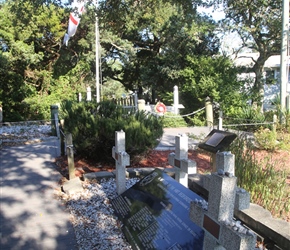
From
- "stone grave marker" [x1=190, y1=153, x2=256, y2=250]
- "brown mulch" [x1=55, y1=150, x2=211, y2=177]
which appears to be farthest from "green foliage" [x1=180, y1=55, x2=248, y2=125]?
"stone grave marker" [x1=190, y1=153, x2=256, y2=250]

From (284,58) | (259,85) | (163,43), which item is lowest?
(259,85)

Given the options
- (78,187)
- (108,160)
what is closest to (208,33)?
(108,160)

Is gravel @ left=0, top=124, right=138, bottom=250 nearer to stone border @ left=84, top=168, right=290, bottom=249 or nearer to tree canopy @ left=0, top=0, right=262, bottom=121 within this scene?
stone border @ left=84, top=168, right=290, bottom=249

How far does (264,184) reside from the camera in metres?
4.15

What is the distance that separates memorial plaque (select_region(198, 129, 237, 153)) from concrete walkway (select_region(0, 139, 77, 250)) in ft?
6.72

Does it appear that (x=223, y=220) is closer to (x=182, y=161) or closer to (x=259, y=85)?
(x=182, y=161)

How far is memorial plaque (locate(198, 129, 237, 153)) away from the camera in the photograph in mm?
3703

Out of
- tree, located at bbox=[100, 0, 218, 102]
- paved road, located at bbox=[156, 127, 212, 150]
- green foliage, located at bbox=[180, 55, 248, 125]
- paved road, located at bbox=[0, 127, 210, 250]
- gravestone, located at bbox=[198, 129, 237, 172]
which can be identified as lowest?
paved road, located at bbox=[0, 127, 210, 250]

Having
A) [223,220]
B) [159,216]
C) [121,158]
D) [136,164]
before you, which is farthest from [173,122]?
[223,220]

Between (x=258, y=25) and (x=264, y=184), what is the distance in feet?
49.3

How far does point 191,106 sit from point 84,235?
52.9 ft

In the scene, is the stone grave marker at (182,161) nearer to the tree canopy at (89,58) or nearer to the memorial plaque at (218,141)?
the memorial plaque at (218,141)

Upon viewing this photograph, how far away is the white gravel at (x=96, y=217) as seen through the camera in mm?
3428

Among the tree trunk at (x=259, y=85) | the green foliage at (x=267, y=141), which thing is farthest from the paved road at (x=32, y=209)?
the tree trunk at (x=259, y=85)
